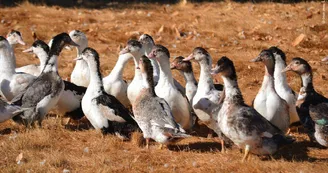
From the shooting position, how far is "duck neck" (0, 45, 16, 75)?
30.7ft

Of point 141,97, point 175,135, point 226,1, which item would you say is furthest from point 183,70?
point 226,1

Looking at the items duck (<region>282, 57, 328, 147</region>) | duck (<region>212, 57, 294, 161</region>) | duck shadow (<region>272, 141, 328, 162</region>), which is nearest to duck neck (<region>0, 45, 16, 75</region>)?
duck (<region>212, 57, 294, 161</region>)

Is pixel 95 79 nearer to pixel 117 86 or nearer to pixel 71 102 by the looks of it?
pixel 71 102

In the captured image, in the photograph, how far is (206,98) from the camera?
8.11 meters

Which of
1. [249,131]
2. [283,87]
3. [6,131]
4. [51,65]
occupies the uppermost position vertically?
[51,65]

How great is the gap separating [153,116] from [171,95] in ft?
2.67

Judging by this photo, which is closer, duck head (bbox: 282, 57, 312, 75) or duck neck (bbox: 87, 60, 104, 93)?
duck head (bbox: 282, 57, 312, 75)

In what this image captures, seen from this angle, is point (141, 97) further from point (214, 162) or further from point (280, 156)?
point (280, 156)

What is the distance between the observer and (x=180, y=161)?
714cm

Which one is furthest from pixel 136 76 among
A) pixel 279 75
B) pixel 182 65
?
pixel 279 75

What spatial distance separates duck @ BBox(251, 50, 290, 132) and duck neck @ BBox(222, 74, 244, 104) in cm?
69

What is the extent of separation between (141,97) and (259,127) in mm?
1674

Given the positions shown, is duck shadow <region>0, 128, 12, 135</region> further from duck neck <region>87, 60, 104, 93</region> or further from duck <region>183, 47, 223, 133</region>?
duck <region>183, 47, 223, 133</region>

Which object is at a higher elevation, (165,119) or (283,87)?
(283,87)
